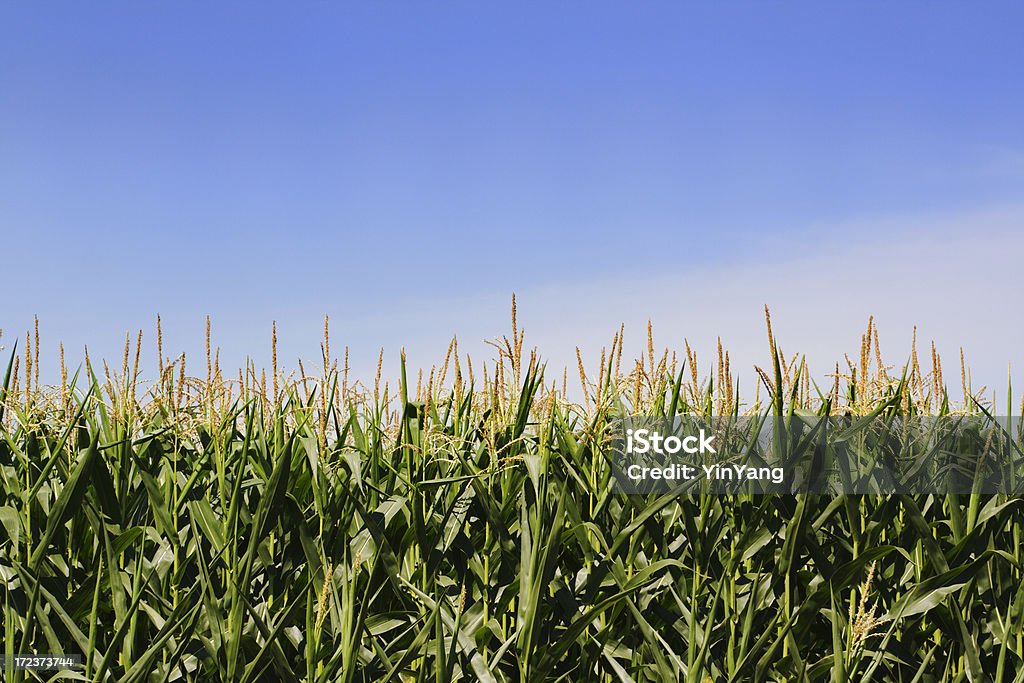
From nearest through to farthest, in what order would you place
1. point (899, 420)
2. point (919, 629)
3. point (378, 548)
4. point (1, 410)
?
point (378, 548), point (919, 629), point (899, 420), point (1, 410)

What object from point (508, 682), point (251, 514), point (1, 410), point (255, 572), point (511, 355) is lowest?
point (508, 682)

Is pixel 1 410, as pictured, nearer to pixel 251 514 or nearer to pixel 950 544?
pixel 251 514

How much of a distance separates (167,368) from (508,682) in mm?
1853

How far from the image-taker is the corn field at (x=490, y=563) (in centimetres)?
288

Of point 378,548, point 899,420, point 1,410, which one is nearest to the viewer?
point 378,548

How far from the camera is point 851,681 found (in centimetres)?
299

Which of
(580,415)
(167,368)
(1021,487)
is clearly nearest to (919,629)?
(1021,487)

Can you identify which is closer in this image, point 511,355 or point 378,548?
point 378,548

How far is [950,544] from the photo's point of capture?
3236 millimetres

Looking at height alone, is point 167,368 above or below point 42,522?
above

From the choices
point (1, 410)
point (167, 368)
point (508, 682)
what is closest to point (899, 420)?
point (508, 682)

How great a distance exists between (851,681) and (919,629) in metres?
0.37

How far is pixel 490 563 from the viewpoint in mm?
3045

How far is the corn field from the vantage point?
288cm
